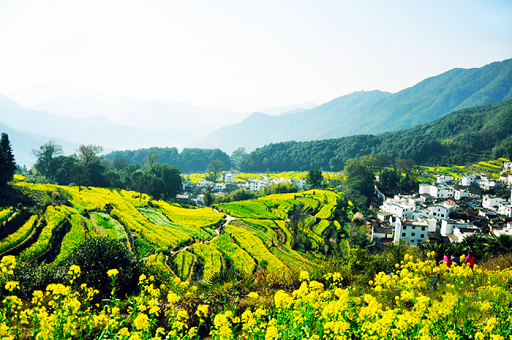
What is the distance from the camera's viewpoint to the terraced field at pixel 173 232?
54.9ft

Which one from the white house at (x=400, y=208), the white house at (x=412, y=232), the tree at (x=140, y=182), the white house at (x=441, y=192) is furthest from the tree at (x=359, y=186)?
the tree at (x=140, y=182)

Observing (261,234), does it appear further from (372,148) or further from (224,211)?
(372,148)

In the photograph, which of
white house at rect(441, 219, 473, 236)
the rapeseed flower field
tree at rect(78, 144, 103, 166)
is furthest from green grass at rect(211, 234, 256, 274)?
tree at rect(78, 144, 103, 166)

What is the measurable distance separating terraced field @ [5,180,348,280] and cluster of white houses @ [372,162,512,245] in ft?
21.1

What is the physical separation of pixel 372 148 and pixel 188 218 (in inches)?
2944

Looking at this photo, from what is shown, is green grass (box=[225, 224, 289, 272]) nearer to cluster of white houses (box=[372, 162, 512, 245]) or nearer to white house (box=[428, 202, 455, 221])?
cluster of white houses (box=[372, 162, 512, 245])

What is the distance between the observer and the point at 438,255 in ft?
41.9

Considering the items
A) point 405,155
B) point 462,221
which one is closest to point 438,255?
point 462,221

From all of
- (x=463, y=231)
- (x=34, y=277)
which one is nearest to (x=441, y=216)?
(x=463, y=231)

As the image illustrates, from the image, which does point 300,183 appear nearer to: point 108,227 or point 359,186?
point 359,186

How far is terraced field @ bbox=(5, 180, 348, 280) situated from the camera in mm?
16734

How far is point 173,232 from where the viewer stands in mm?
22891

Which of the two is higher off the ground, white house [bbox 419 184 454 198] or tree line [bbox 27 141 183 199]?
tree line [bbox 27 141 183 199]

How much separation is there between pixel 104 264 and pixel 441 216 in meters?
36.2
